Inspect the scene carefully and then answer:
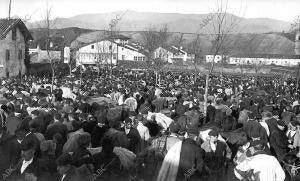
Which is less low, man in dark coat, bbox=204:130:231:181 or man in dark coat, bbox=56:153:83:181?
man in dark coat, bbox=56:153:83:181

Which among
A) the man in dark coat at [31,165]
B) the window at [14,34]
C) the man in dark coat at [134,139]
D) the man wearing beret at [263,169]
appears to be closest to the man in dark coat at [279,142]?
the man in dark coat at [134,139]

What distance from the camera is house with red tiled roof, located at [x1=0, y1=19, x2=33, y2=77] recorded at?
1852 inches

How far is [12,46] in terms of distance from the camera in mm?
48500

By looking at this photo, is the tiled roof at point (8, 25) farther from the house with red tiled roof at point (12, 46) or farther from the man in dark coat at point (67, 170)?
the man in dark coat at point (67, 170)

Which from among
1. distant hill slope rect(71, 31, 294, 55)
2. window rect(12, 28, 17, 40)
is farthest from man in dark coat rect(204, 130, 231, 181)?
distant hill slope rect(71, 31, 294, 55)

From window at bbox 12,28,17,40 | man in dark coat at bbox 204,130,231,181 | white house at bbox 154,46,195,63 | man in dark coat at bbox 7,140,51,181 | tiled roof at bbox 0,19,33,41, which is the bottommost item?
man in dark coat at bbox 204,130,231,181

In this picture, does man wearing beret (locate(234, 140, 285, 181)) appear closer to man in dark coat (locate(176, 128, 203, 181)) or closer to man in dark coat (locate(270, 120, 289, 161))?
man in dark coat (locate(176, 128, 203, 181))

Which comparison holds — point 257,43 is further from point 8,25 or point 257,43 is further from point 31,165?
point 31,165

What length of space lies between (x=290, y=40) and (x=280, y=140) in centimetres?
14612

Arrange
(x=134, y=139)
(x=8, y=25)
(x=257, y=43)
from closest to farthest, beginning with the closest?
(x=134, y=139), (x=8, y=25), (x=257, y=43)

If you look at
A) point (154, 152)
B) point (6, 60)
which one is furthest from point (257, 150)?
point (6, 60)

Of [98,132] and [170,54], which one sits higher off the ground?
[170,54]

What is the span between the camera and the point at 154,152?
8578 mm

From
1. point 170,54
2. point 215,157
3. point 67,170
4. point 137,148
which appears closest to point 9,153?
point 67,170
